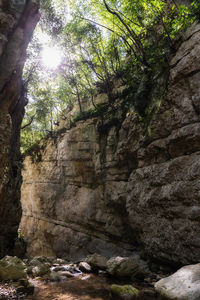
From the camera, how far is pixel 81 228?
17.2m

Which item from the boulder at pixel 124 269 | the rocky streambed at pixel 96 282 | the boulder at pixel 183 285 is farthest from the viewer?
the boulder at pixel 124 269

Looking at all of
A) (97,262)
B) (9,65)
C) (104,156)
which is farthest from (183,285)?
(104,156)

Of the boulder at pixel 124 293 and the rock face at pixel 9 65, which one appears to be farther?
the rock face at pixel 9 65

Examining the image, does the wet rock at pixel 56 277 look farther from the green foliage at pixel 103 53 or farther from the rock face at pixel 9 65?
the green foliage at pixel 103 53

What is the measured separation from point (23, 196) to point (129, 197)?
16.9m

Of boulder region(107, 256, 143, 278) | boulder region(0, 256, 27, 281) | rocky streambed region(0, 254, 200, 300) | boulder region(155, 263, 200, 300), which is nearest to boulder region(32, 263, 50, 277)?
rocky streambed region(0, 254, 200, 300)

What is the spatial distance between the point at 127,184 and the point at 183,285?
783cm

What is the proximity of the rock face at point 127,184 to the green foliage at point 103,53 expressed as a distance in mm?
1625

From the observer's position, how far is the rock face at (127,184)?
9.05 metres

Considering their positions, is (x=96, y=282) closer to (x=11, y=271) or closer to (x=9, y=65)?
(x=11, y=271)

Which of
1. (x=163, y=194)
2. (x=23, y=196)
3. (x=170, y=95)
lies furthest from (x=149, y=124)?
(x=23, y=196)

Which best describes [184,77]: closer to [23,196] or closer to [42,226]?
[42,226]

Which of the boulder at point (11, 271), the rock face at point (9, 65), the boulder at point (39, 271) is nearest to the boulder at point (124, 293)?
the boulder at point (11, 271)

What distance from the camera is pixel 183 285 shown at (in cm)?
568
